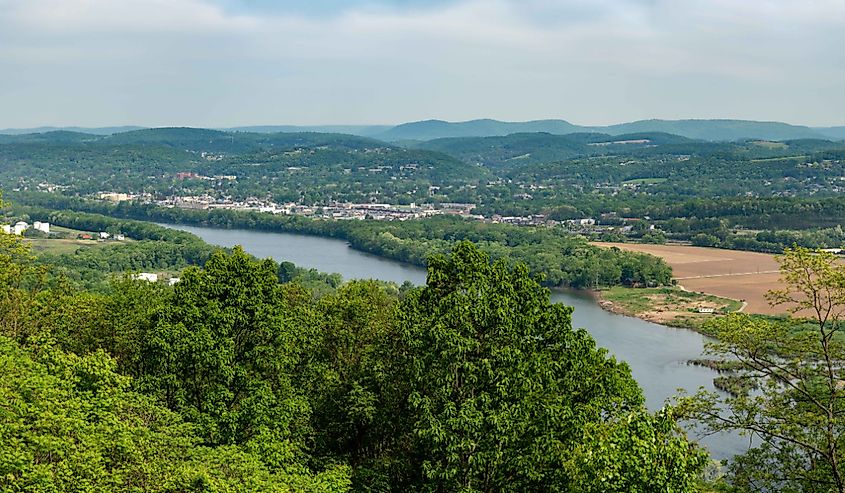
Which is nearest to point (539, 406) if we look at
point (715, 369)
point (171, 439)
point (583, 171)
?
point (171, 439)

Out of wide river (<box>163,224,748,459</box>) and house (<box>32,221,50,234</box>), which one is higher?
house (<box>32,221,50,234</box>)

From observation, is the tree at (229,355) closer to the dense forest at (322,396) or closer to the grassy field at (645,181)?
the dense forest at (322,396)

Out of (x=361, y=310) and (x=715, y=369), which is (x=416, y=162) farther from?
(x=361, y=310)

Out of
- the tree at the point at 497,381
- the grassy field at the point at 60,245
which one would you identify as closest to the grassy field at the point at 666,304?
the tree at the point at 497,381

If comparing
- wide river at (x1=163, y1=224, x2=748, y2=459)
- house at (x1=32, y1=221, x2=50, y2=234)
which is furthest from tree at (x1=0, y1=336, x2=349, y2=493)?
house at (x1=32, y1=221, x2=50, y2=234)

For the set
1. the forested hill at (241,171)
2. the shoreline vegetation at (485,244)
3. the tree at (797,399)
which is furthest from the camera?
the forested hill at (241,171)

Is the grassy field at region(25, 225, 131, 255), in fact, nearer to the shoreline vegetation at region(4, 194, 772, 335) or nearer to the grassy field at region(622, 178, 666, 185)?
the shoreline vegetation at region(4, 194, 772, 335)
